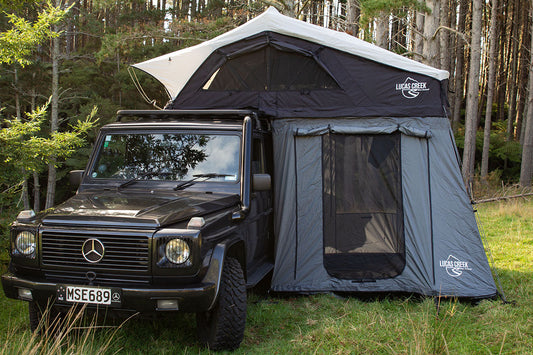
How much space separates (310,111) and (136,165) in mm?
2384

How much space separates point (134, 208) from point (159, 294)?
0.78 m

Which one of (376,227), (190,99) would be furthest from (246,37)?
(376,227)

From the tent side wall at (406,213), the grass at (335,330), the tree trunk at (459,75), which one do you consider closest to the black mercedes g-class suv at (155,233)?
the grass at (335,330)

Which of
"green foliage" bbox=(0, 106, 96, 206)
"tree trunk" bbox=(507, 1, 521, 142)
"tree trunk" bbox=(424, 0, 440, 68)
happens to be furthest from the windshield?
"tree trunk" bbox=(507, 1, 521, 142)

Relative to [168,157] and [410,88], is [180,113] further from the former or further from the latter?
[410,88]

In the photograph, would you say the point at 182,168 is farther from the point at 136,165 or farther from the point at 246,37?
the point at 246,37

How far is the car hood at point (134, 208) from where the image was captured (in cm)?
362

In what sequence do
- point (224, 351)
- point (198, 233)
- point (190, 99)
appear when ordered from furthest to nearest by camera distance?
point (190, 99) → point (224, 351) → point (198, 233)

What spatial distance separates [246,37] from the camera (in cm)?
632

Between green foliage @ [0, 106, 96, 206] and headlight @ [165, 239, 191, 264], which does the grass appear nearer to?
headlight @ [165, 239, 191, 264]

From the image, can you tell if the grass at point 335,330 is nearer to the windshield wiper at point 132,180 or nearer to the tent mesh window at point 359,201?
the tent mesh window at point 359,201

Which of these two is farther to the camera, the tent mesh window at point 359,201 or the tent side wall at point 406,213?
the tent mesh window at point 359,201

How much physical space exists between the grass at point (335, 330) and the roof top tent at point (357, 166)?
0.44 m

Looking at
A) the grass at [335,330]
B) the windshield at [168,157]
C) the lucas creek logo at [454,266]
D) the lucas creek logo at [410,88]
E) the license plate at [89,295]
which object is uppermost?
the lucas creek logo at [410,88]
